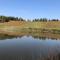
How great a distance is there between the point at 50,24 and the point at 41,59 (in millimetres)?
92600

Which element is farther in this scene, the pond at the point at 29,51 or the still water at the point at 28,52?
the pond at the point at 29,51

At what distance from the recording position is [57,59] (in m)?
18.0

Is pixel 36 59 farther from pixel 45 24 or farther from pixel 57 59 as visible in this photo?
pixel 45 24

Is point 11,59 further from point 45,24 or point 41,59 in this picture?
point 45,24

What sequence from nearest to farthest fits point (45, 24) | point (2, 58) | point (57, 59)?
1. point (57, 59)
2. point (2, 58)
3. point (45, 24)

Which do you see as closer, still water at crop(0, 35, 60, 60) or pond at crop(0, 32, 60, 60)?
still water at crop(0, 35, 60, 60)

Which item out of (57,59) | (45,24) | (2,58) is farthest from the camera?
(45,24)

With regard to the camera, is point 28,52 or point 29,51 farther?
point 29,51

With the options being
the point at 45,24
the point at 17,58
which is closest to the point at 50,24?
the point at 45,24

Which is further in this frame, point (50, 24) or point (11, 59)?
point (50, 24)

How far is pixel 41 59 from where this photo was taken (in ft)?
61.5

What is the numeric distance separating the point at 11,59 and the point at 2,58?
1159 millimetres

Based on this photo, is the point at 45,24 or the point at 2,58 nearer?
the point at 2,58

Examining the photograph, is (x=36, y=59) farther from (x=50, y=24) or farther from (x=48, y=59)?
(x=50, y=24)
